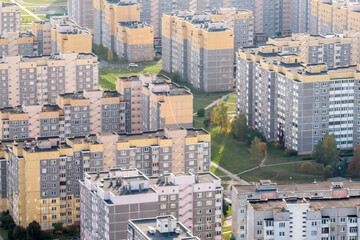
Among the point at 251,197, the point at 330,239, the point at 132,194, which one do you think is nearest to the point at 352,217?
the point at 330,239

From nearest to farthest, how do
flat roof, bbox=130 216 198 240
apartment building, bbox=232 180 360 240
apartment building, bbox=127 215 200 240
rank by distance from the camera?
flat roof, bbox=130 216 198 240, apartment building, bbox=127 215 200 240, apartment building, bbox=232 180 360 240

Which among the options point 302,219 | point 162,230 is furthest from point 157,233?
point 302,219

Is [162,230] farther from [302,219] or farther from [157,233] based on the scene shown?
[302,219]

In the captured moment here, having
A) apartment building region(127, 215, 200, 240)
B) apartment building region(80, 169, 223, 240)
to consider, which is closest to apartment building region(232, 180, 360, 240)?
Result: apartment building region(80, 169, 223, 240)

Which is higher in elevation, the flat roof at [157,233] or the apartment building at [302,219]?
the flat roof at [157,233]

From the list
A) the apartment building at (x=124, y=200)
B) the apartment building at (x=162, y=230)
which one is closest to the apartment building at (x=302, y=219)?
the apartment building at (x=124, y=200)

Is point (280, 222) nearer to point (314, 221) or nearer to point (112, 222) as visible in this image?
point (314, 221)

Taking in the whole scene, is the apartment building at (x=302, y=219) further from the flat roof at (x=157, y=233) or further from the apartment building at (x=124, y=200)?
the flat roof at (x=157, y=233)

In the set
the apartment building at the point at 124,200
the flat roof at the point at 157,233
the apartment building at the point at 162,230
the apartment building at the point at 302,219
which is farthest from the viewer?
the apartment building at the point at 124,200

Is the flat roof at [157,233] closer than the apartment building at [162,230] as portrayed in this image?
Yes

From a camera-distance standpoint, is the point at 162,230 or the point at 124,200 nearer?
the point at 162,230

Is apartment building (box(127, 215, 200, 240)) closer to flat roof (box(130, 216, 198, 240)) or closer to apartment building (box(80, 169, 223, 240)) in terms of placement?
flat roof (box(130, 216, 198, 240))

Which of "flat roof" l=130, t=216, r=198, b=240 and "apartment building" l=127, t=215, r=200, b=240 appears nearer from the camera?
"flat roof" l=130, t=216, r=198, b=240
